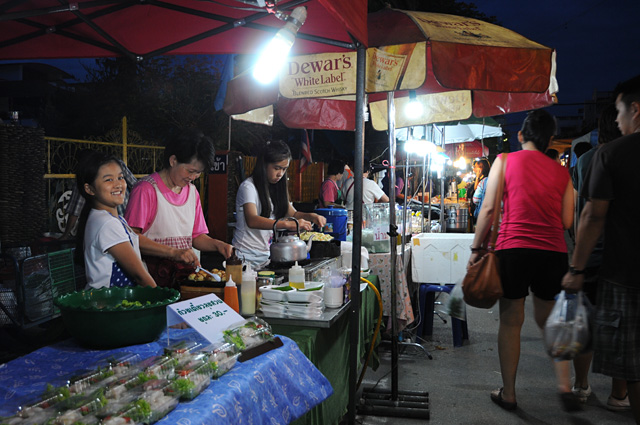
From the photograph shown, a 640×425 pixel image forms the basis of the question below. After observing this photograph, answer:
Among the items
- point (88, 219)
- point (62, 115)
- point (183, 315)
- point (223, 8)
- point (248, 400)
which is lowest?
point (248, 400)

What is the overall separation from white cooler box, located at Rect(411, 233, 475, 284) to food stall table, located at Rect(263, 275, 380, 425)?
87.4 inches

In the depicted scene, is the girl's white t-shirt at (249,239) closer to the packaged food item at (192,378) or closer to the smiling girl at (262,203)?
the smiling girl at (262,203)

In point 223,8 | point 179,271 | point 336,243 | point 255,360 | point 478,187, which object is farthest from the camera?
point 478,187

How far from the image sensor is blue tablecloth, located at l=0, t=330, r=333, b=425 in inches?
65.3

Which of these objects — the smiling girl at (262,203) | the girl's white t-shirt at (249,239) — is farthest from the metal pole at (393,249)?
the girl's white t-shirt at (249,239)

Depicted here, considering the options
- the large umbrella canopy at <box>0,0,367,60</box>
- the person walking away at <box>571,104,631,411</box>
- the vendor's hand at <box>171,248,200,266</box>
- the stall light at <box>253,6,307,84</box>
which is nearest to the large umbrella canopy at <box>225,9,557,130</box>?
the large umbrella canopy at <box>0,0,367,60</box>

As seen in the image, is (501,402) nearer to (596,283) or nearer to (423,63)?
(596,283)

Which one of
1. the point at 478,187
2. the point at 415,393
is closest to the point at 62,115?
the point at 478,187

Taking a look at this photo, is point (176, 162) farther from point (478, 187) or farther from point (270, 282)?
point (478, 187)

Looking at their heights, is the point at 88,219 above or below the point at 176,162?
below

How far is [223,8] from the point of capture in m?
3.68

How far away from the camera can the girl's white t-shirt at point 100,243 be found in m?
2.67

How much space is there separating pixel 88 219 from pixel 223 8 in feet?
6.05

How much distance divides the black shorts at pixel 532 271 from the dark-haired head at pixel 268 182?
79.7 inches
